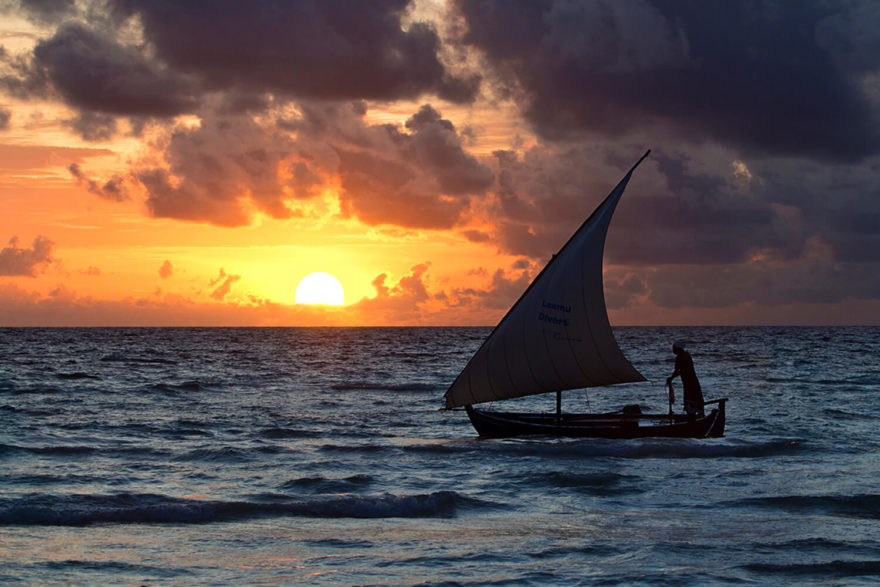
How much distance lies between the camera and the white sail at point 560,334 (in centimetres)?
2709

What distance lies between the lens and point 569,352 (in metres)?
27.3

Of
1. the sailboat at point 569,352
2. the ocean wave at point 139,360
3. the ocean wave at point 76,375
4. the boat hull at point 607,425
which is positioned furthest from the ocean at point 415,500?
the ocean wave at point 139,360

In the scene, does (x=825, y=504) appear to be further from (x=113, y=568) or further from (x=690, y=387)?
(x=113, y=568)

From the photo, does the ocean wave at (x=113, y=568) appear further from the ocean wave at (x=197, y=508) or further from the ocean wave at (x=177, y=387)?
the ocean wave at (x=177, y=387)

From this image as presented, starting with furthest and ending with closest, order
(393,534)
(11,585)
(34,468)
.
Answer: (34,468), (393,534), (11,585)

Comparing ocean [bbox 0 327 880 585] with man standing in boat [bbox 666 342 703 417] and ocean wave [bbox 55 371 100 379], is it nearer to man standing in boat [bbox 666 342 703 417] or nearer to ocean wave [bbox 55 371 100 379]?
man standing in boat [bbox 666 342 703 417]

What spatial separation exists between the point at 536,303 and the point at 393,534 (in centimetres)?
1348

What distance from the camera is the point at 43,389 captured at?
46.1 metres

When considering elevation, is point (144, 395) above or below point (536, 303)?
below

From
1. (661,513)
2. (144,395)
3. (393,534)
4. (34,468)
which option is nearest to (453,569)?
(393,534)

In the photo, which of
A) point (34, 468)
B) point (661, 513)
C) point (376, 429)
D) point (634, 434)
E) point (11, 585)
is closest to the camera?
point (11, 585)

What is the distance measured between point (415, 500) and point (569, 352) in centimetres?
1114

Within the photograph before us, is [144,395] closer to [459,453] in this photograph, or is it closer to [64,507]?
[459,453]

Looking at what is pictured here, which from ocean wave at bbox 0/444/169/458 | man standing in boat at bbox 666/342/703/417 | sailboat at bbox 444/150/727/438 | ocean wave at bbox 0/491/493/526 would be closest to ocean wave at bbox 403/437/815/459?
sailboat at bbox 444/150/727/438
